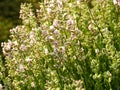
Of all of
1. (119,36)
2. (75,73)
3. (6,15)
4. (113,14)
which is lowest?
(75,73)

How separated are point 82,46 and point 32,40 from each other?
48 cm

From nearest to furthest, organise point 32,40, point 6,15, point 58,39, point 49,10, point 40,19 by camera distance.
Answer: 1. point 58,39
2. point 32,40
3. point 49,10
4. point 40,19
5. point 6,15

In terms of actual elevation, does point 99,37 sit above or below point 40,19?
below

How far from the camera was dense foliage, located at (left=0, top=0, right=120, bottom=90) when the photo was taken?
12.2 feet

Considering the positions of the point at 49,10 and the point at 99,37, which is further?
the point at 49,10

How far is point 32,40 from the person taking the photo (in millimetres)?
4168

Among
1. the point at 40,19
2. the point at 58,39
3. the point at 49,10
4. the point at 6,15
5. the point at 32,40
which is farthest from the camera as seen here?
the point at 6,15

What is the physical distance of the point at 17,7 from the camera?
25.3 ft

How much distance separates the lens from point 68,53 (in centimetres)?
387

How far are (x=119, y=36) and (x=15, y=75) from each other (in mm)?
1030

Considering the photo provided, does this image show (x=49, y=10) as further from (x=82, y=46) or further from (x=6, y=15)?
(x=6, y=15)

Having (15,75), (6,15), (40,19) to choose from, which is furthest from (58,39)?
(6,15)

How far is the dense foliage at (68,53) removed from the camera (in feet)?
12.2

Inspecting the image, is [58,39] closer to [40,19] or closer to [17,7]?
[40,19]
